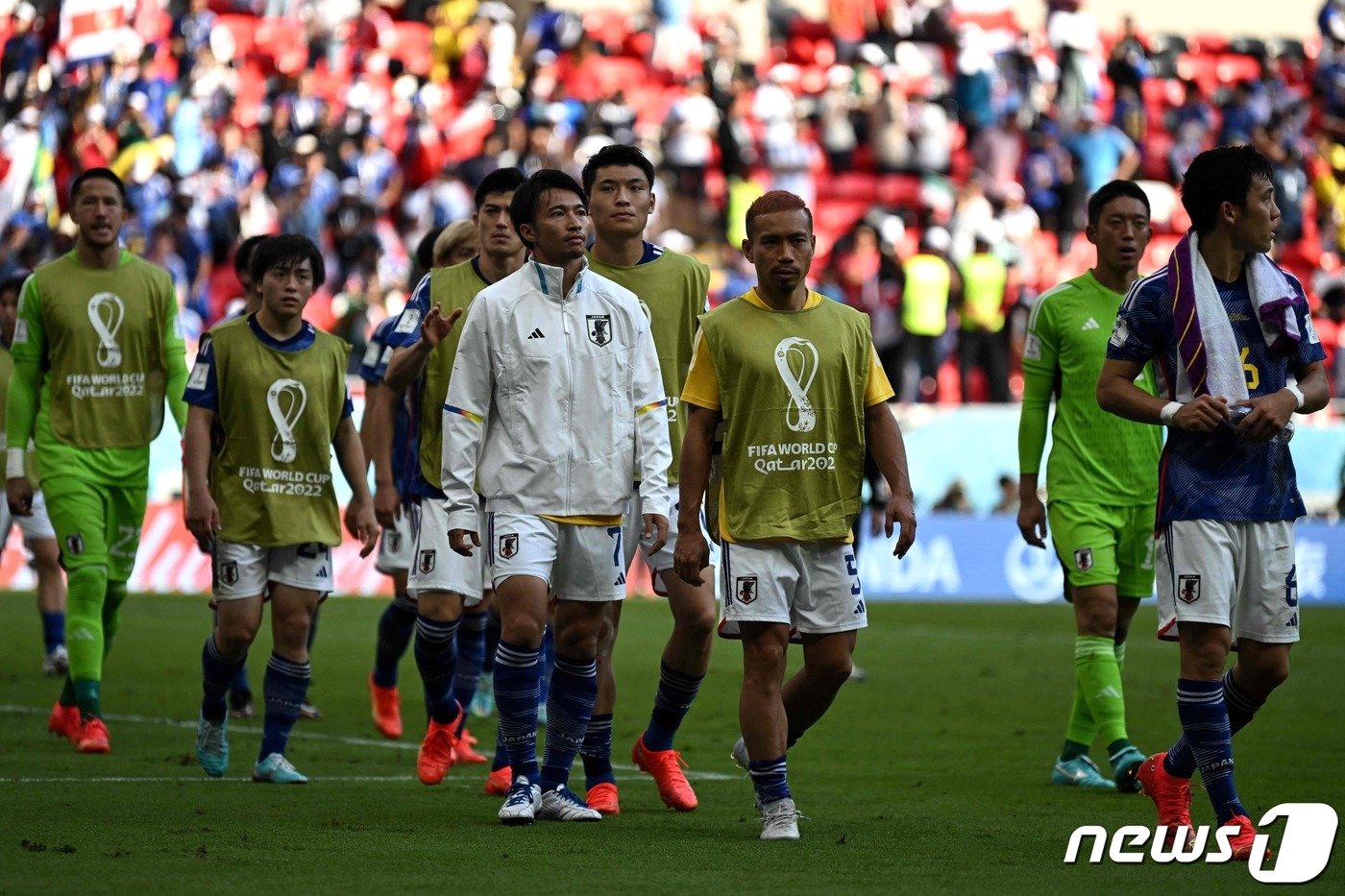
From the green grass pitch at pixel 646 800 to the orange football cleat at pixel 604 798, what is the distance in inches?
4.6

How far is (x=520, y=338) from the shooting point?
25.2ft

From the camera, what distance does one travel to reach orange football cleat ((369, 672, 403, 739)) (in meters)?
11.0

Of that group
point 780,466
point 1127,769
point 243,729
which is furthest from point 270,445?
point 1127,769

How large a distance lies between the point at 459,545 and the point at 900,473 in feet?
5.19

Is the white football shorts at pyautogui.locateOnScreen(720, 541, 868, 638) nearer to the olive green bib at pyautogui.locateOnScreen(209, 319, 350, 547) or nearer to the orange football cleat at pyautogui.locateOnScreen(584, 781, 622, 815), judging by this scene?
the orange football cleat at pyautogui.locateOnScreen(584, 781, 622, 815)

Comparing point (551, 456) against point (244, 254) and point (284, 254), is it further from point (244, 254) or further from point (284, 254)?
point (244, 254)

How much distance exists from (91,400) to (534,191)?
3.37 m

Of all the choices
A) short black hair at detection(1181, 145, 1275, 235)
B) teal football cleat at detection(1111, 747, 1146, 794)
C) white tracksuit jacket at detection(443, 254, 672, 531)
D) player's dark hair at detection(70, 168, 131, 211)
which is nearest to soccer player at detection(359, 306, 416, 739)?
player's dark hair at detection(70, 168, 131, 211)

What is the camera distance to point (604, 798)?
318 inches

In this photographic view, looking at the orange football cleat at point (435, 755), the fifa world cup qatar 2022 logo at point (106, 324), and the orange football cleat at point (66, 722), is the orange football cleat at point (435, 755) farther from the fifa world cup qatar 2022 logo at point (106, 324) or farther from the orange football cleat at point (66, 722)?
the fifa world cup qatar 2022 logo at point (106, 324)

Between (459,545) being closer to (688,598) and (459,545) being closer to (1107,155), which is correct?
(688,598)

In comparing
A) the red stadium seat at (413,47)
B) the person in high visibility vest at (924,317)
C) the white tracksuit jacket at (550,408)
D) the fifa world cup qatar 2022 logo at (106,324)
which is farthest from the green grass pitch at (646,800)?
the red stadium seat at (413,47)

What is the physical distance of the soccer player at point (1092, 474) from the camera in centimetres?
917

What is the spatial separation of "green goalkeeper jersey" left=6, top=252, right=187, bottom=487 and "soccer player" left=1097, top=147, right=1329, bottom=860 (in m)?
5.12
